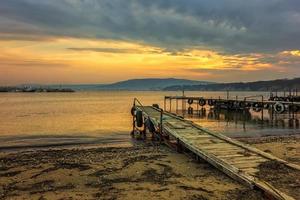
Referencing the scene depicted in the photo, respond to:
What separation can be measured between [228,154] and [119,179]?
3.89 m

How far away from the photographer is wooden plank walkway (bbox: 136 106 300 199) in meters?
9.15

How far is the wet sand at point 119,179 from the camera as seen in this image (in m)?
8.88

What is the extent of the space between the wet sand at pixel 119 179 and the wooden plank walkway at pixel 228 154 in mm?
286

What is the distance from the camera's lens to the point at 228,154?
11.8 meters

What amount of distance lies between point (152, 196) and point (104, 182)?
1.92m

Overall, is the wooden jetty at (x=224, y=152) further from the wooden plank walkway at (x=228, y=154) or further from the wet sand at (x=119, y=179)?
the wet sand at (x=119, y=179)

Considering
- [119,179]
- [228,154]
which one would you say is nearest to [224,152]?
[228,154]

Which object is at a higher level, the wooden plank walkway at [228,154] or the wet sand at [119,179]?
the wooden plank walkway at [228,154]

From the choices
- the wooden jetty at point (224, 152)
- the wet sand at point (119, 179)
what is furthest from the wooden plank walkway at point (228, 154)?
the wet sand at point (119, 179)

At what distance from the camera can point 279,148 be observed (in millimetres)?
15773

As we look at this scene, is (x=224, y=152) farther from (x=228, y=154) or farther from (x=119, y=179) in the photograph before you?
(x=119, y=179)

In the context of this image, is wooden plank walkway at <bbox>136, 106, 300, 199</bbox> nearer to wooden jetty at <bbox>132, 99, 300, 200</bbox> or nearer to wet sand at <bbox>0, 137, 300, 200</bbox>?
wooden jetty at <bbox>132, 99, 300, 200</bbox>

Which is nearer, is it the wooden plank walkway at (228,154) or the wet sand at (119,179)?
the wet sand at (119,179)

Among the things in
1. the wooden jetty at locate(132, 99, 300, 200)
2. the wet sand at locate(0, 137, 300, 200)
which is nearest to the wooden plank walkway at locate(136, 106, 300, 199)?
the wooden jetty at locate(132, 99, 300, 200)
